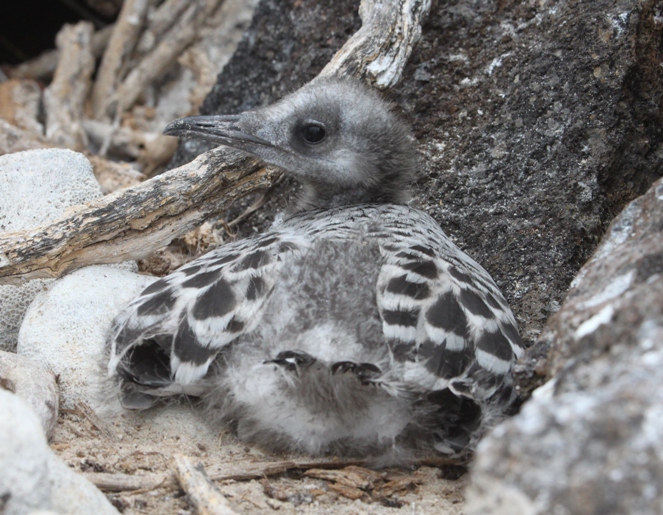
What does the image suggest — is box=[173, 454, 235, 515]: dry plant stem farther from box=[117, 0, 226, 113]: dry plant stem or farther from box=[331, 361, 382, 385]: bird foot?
box=[117, 0, 226, 113]: dry plant stem

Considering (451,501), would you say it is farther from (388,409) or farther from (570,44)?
(570,44)

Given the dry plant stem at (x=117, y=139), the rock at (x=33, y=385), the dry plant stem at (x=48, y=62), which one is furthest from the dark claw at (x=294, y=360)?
the dry plant stem at (x=48, y=62)

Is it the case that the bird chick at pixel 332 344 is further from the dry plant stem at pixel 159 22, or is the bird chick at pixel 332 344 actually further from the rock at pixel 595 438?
the dry plant stem at pixel 159 22

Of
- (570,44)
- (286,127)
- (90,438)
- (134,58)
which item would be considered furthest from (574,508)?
(134,58)

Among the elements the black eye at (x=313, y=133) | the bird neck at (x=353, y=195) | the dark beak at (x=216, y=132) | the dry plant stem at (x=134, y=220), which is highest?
the black eye at (x=313, y=133)

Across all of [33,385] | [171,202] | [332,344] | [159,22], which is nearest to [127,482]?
[33,385]
